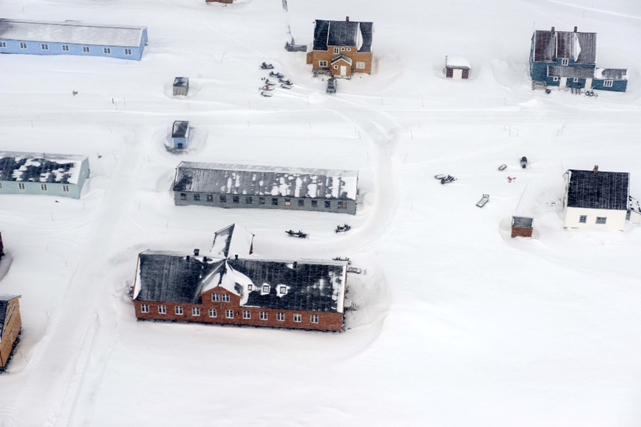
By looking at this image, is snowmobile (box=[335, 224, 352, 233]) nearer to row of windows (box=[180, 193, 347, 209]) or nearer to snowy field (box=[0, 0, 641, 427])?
snowy field (box=[0, 0, 641, 427])

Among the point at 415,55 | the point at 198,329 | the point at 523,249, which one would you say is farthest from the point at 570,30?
the point at 198,329

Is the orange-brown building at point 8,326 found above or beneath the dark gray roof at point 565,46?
beneath

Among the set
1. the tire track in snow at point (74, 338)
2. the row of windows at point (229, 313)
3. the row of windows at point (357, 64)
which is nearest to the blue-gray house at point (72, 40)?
the row of windows at point (357, 64)

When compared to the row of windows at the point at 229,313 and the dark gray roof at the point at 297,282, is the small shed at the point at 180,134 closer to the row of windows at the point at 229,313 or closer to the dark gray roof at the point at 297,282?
→ the dark gray roof at the point at 297,282

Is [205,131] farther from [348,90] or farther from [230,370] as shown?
[230,370]

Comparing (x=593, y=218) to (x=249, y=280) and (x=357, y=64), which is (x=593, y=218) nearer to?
(x=249, y=280)
